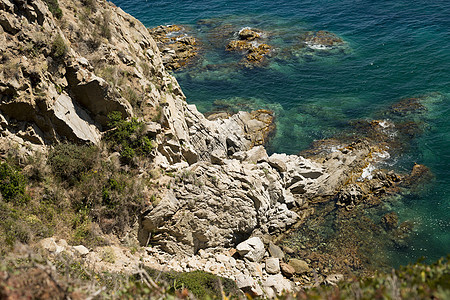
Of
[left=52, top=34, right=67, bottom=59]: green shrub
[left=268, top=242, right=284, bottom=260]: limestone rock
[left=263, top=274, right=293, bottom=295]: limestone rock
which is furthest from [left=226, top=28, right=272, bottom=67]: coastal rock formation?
[left=263, top=274, right=293, bottom=295]: limestone rock

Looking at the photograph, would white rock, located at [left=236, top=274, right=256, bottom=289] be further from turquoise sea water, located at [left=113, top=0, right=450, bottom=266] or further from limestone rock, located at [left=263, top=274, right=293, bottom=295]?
turquoise sea water, located at [left=113, top=0, right=450, bottom=266]

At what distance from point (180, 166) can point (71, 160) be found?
7.05m

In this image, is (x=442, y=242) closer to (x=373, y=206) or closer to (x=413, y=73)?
(x=373, y=206)

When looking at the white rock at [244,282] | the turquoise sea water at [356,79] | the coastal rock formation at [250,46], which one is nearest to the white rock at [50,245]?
the white rock at [244,282]

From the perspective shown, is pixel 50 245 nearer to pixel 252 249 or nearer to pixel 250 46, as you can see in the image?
pixel 252 249

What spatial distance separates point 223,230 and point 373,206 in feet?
47.7

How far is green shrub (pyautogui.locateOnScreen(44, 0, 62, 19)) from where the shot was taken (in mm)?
20203

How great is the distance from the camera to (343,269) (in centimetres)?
Result: 2262

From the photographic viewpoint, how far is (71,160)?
17125 mm

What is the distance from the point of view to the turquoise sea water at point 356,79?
2880 cm

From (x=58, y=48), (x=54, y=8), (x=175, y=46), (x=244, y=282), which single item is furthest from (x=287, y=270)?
(x=175, y=46)

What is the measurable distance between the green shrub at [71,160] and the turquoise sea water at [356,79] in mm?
23047

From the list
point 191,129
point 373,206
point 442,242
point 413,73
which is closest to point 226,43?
point 413,73

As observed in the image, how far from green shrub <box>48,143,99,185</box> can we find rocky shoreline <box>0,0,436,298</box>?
611mm
